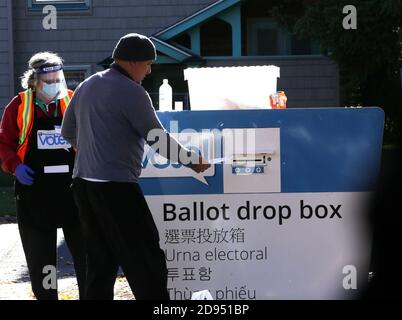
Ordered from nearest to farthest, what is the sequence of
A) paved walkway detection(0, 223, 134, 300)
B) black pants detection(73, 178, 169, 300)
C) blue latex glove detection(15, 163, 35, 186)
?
1. black pants detection(73, 178, 169, 300)
2. blue latex glove detection(15, 163, 35, 186)
3. paved walkway detection(0, 223, 134, 300)

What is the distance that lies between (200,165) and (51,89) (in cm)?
134

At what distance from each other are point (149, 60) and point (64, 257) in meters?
4.20

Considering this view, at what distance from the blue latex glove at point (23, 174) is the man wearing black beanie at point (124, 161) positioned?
0.73 metres

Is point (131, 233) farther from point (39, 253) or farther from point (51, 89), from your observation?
point (51, 89)

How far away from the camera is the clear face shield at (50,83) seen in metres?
5.11

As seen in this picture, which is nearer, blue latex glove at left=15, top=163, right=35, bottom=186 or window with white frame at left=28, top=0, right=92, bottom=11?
blue latex glove at left=15, top=163, right=35, bottom=186

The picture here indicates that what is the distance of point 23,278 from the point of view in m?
7.09

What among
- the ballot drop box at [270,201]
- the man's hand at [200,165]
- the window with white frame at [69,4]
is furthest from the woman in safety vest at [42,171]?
the window with white frame at [69,4]

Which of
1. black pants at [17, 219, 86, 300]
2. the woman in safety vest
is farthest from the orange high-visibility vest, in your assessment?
black pants at [17, 219, 86, 300]

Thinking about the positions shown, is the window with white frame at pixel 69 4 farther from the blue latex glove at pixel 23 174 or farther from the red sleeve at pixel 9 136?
the blue latex glove at pixel 23 174

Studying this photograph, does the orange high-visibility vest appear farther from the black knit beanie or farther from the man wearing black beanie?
the black knit beanie

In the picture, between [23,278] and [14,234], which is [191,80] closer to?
[23,278]

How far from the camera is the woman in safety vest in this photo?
504 cm

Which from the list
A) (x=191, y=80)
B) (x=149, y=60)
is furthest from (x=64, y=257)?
(x=149, y=60)
